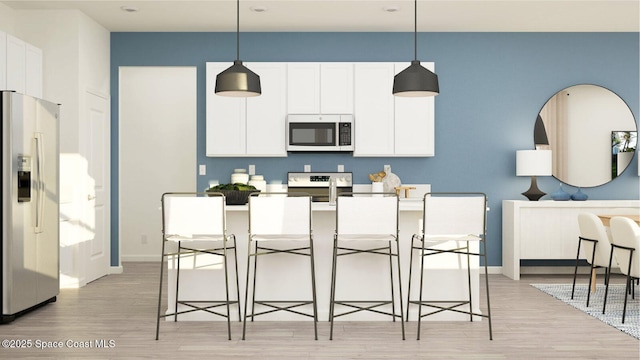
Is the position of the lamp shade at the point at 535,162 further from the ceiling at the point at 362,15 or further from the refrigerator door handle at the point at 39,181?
the refrigerator door handle at the point at 39,181

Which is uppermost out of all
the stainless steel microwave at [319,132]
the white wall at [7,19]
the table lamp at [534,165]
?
the white wall at [7,19]

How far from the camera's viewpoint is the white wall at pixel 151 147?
8.14 metres

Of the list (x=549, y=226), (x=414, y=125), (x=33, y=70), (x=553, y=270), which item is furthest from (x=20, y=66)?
(x=553, y=270)

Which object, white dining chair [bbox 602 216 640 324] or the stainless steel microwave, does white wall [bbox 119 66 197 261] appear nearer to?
the stainless steel microwave

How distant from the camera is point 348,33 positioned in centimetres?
709

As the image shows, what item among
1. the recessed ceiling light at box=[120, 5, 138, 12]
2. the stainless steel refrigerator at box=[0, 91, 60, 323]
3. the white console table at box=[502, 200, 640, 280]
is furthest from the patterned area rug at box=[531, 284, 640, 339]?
the recessed ceiling light at box=[120, 5, 138, 12]

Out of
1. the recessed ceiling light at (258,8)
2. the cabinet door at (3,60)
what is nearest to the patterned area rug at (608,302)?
the recessed ceiling light at (258,8)

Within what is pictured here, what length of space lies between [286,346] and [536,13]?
14.3 ft

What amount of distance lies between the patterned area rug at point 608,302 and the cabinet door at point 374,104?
2.25 metres

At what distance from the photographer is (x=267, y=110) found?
6.80 metres

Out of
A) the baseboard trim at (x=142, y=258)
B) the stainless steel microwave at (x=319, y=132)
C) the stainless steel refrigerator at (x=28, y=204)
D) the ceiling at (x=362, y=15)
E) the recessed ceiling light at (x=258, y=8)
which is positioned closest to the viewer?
the stainless steel refrigerator at (x=28, y=204)

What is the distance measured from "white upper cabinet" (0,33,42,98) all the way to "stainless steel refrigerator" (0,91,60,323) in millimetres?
468

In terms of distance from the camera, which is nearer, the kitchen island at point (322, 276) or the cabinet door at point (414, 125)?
the kitchen island at point (322, 276)

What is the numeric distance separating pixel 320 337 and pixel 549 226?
3620mm
